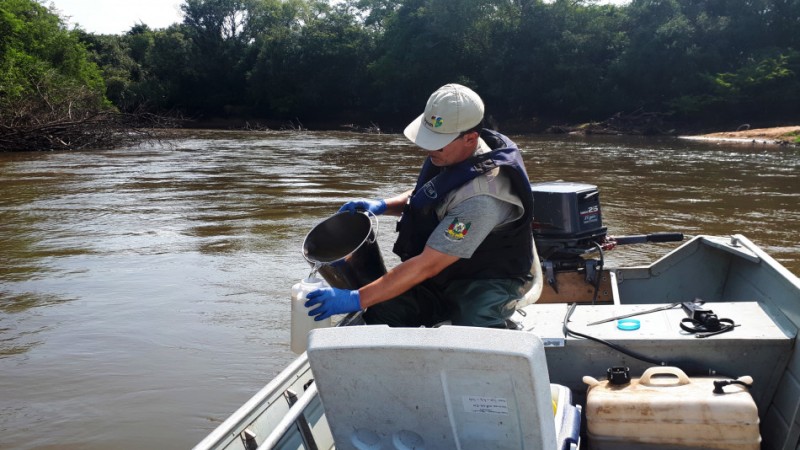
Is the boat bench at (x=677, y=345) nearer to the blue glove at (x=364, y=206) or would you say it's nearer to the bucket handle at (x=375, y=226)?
the bucket handle at (x=375, y=226)

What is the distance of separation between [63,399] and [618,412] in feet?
12.4

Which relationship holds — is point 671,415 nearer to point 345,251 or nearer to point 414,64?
point 345,251

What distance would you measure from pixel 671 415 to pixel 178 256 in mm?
7148

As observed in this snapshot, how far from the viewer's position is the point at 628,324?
3428 millimetres

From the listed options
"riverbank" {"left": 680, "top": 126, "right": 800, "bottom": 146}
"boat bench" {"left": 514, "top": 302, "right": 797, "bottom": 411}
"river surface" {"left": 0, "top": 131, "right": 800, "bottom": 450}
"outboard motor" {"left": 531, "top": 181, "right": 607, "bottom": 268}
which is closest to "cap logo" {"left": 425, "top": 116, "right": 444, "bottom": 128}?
"boat bench" {"left": 514, "top": 302, "right": 797, "bottom": 411}

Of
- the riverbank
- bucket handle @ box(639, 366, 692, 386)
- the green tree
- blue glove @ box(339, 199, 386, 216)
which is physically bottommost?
the riverbank

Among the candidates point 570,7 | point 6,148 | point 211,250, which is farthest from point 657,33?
point 211,250

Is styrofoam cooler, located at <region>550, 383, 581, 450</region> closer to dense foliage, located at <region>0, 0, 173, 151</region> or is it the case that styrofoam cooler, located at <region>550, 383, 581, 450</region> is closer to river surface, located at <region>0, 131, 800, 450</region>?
river surface, located at <region>0, 131, 800, 450</region>

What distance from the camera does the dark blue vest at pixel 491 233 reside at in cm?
316

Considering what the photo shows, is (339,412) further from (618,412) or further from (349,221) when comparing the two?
(349,221)

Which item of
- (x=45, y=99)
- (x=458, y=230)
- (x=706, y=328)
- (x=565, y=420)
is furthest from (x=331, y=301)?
(x=45, y=99)

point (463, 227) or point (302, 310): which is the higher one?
point (463, 227)

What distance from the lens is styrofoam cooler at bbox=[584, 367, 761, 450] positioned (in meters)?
2.77

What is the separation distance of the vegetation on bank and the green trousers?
21889 mm
